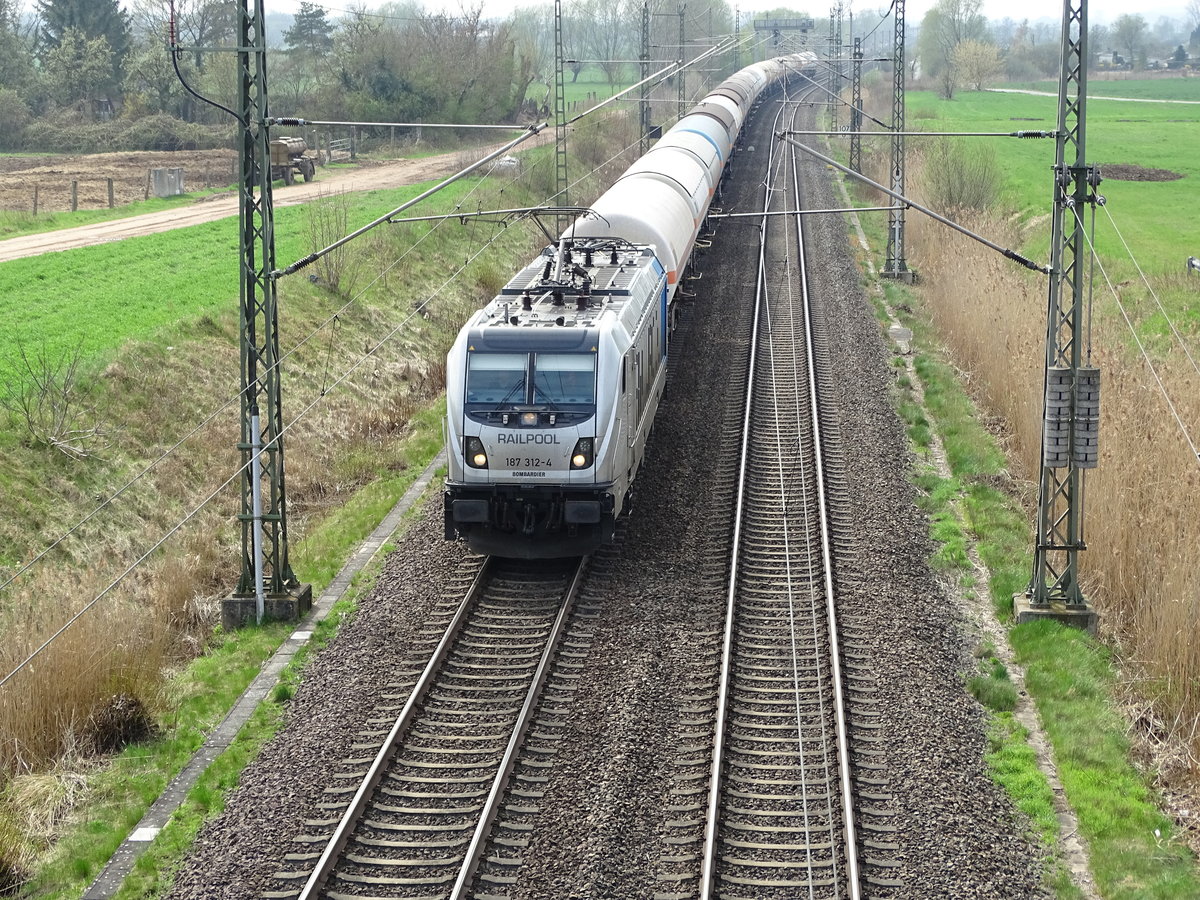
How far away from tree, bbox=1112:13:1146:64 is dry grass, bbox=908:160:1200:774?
149609mm

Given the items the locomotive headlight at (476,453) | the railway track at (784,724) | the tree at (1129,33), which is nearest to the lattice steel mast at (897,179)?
the railway track at (784,724)

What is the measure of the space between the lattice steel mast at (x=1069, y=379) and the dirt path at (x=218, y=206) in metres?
23.8

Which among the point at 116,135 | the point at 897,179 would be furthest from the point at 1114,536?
the point at 116,135

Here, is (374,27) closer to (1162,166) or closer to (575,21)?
(1162,166)

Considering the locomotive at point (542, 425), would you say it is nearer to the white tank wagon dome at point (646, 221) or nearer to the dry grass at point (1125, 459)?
the white tank wagon dome at point (646, 221)

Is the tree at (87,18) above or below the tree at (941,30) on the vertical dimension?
below

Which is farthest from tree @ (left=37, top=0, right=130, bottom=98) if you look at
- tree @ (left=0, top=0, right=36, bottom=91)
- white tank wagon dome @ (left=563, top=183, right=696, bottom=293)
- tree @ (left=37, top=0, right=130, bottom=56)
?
white tank wagon dome @ (left=563, top=183, right=696, bottom=293)

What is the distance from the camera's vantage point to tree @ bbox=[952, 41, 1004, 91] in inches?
4104

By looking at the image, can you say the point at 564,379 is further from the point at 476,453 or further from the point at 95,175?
the point at 95,175

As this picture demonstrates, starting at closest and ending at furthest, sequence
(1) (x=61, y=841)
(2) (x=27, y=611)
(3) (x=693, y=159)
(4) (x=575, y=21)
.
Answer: (1) (x=61, y=841)
(2) (x=27, y=611)
(3) (x=693, y=159)
(4) (x=575, y=21)

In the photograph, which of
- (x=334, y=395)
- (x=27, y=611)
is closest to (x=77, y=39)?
(x=334, y=395)

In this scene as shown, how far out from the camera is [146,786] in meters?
11.2

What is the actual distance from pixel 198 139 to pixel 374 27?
1223 centimetres

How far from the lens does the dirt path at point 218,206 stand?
107 feet
